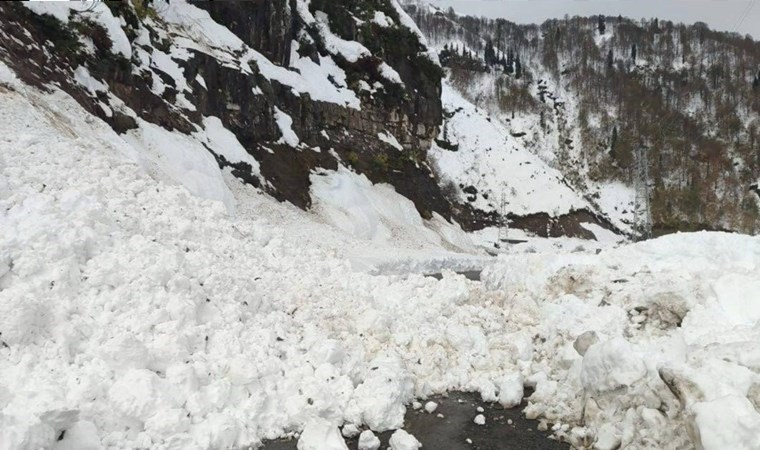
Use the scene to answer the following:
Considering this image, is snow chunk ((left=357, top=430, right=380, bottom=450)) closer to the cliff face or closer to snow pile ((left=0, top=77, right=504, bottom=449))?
snow pile ((left=0, top=77, right=504, bottom=449))

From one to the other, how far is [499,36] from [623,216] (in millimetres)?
92648

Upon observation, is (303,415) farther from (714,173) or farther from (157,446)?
(714,173)

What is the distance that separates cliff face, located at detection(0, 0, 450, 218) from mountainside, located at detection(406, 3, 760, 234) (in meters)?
48.7

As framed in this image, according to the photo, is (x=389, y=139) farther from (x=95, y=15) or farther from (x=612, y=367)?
(x=612, y=367)

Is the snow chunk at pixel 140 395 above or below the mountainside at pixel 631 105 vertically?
below

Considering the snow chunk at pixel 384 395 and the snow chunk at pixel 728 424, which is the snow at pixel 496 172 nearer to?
the snow chunk at pixel 384 395

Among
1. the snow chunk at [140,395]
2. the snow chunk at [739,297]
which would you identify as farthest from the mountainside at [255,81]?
the snow chunk at [739,297]

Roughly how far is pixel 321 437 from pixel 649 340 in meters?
6.20

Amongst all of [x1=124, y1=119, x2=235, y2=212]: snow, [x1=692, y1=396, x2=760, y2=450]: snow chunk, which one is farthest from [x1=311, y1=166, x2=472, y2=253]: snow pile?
[x1=692, y1=396, x2=760, y2=450]: snow chunk

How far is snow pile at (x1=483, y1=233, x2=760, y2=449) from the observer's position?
5824mm

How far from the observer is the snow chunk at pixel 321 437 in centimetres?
658

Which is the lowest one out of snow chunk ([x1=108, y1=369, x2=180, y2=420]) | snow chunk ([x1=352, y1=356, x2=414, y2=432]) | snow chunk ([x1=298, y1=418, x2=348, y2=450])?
snow chunk ([x1=108, y1=369, x2=180, y2=420])

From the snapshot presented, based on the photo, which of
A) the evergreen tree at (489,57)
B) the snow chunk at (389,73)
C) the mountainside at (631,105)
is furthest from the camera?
the evergreen tree at (489,57)

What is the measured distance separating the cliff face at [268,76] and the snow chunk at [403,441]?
1205 centimetres
